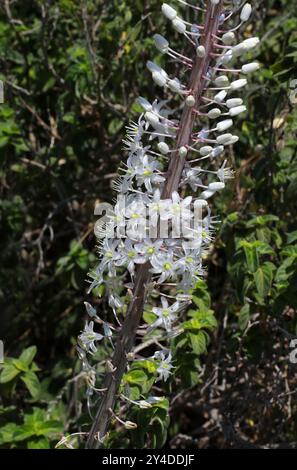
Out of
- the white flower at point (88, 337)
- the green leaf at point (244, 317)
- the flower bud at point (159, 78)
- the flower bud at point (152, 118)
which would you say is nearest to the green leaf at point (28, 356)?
the white flower at point (88, 337)

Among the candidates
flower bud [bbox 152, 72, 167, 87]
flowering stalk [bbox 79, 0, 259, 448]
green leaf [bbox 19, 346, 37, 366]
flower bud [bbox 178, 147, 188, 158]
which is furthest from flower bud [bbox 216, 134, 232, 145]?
green leaf [bbox 19, 346, 37, 366]

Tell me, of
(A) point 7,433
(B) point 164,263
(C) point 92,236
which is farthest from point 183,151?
(C) point 92,236

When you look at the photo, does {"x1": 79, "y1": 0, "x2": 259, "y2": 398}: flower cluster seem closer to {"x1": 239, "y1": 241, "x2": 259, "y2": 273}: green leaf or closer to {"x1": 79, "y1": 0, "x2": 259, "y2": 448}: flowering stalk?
{"x1": 79, "y1": 0, "x2": 259, "y2": 448}: flowering stalk

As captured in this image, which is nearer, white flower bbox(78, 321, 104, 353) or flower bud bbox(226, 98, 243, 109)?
flower bud bbox(226, 98, 243, 109)

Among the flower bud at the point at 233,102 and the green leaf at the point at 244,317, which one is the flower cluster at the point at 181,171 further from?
the green leaf at the point at 244,317

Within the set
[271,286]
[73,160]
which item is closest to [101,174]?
[73,160]

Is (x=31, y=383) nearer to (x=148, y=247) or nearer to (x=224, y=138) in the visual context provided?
(x=148, y=247)

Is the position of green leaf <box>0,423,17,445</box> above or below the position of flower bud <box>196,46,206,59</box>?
below

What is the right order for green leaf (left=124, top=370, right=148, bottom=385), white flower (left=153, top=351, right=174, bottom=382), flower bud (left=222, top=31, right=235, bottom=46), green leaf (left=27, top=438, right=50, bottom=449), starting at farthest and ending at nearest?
1. green leaf (left=27, top=438, right=50, bottom=449)
2. green leaf (left=124, top=370, right=148, bottom=385)
3. white flower (left=153, top=351, right=174, bottom=382)
4. flower bud (left=222, top=31, right=235, bottom=46)
